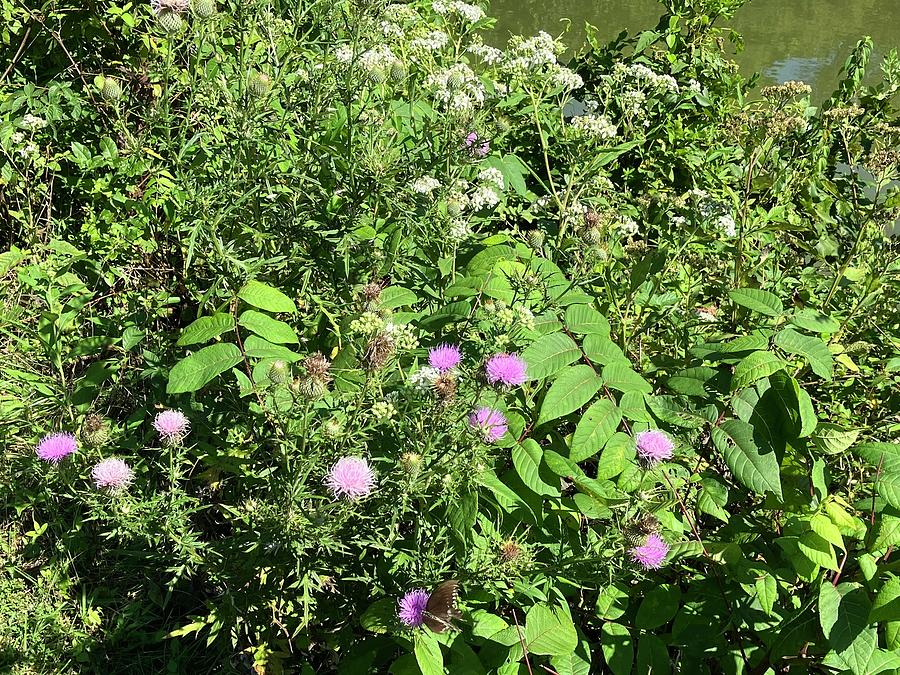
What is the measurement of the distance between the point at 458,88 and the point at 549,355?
3.38ft

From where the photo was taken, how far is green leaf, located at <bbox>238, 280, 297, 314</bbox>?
6.06 ft

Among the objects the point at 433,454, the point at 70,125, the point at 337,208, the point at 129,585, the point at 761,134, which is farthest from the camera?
the point at 70,125

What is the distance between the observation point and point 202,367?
177 cm

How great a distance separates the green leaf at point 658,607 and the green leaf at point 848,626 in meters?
0.36

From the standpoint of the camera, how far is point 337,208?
2238 millimetres

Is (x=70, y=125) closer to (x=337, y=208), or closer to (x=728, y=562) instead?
(x=337, y=208)

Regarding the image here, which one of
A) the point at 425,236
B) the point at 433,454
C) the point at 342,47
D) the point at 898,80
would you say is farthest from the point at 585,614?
the point at 898,80

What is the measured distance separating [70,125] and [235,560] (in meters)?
2.32

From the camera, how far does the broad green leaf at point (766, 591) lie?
65.0 inches

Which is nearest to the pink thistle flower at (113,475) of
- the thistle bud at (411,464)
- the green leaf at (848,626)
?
the thistle bud at (411,464)

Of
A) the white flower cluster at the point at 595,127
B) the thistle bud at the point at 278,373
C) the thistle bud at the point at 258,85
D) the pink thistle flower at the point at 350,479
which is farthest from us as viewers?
the white flower cluster at the point at 595,127

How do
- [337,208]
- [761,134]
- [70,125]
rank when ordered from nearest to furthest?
[337,208]
[761,134]
[70,125]

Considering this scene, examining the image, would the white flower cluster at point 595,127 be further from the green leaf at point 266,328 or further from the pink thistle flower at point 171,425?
the pink thistle flower at point 171,425

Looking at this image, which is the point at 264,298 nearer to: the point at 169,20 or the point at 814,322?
the point at 169,20
